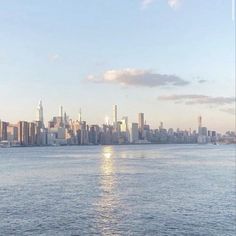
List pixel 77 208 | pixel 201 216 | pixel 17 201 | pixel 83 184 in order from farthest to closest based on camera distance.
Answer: pixel 83 184 < pixel 17 201 < pixel 77 208 < pixel 201 216

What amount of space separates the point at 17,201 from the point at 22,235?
687 inches

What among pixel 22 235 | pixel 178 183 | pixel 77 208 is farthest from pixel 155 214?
pixel 178 183

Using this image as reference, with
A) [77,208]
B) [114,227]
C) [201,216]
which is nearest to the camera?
[114,227]

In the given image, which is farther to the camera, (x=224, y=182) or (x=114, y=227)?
(x=224, y=182)

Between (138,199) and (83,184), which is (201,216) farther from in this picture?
(83,184)

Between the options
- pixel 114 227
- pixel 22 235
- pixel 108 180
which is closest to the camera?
pixel 22 235

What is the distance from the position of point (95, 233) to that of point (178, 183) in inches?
1519

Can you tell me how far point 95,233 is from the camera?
→ 134 feet

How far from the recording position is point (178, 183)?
3044 inches

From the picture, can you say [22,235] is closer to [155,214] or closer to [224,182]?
[155,214]

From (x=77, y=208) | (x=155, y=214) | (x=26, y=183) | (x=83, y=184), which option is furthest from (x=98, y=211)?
(x=26, y=183)

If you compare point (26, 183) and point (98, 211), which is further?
point (26, 183)

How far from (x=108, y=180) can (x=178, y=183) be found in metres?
13.7

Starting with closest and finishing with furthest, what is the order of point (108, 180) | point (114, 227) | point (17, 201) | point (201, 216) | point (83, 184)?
point (114, 227) → point (201, 216) → point (17, 201) → point (83, 184) → point (108, 180)
